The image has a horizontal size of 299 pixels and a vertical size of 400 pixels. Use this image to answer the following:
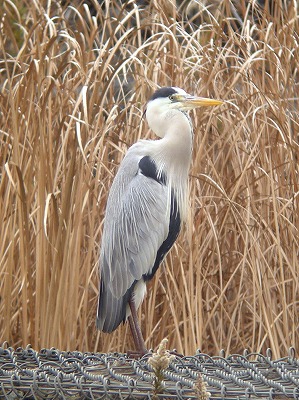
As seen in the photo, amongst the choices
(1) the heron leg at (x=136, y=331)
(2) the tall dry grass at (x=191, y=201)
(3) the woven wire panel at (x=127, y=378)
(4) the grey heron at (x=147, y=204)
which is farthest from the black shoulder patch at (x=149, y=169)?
(3) the woven wire panel at (x=127, y=378)

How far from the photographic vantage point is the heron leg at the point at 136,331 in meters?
2.80

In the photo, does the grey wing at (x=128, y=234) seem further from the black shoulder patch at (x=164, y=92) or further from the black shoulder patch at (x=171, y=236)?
the black shoulder patch at (x=164, y=92)

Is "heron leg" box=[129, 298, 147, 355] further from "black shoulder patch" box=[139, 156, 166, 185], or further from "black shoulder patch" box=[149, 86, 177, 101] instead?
"black shoulder patch" box=[149, 86, 177, 101]

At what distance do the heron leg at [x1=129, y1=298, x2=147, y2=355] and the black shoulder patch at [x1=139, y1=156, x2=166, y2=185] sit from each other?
0.54 m

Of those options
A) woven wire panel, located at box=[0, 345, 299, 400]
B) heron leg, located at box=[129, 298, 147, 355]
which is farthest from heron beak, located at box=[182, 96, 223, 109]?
woven wire panel, located at box=[0, 345, 299, 400]

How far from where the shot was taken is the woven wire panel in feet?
5.27

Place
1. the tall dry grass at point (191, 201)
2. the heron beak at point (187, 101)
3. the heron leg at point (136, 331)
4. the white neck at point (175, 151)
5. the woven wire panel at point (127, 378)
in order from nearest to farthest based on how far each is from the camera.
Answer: the woven wire panel at point (127, 378) → the heron leg at point (136, 331) → the tall dry grass at point (191, 201) → the heron beak at point (187, 101) → the white neck at point (175, 151)

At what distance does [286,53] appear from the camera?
3422 millimetres

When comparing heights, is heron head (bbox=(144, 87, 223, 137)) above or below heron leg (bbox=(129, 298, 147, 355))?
above

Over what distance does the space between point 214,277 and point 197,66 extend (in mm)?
893

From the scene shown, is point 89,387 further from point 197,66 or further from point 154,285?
point 197,66

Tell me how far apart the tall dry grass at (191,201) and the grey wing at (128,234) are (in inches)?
3.4

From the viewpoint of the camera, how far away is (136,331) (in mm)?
2865

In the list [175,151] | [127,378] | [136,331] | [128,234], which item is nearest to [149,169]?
A: [175,151]
